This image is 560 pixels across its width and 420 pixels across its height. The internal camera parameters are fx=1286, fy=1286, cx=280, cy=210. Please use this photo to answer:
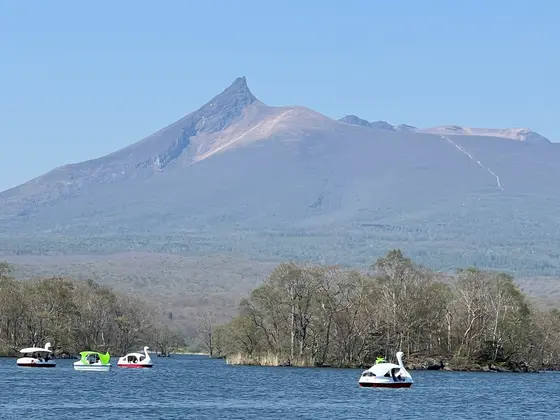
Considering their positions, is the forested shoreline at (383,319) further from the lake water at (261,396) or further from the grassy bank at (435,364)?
the lake water at (261,396)

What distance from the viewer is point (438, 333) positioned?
126 metres

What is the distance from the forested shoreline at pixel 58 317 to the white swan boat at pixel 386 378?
52820 millimetres

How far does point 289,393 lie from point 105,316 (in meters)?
82.7

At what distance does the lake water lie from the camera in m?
71.6

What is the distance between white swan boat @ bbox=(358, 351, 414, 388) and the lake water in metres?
1.25

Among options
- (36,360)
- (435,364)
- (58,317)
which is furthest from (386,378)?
(58,317)

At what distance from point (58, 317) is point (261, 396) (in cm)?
6233

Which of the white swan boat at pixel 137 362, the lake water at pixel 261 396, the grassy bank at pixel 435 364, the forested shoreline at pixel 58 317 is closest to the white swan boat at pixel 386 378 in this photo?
the lake water at pixel 261 396

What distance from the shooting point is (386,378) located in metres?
95.6

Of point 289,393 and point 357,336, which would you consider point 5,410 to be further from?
point 357,336

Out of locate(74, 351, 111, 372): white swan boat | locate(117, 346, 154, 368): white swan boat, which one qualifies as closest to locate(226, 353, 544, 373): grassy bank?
locate(117, 346, 154, 368): white swan boat

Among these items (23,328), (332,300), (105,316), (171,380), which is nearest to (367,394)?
(171,380)

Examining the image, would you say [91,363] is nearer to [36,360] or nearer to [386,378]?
[36,360]

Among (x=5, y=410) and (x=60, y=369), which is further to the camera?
(x=60, y=369)
